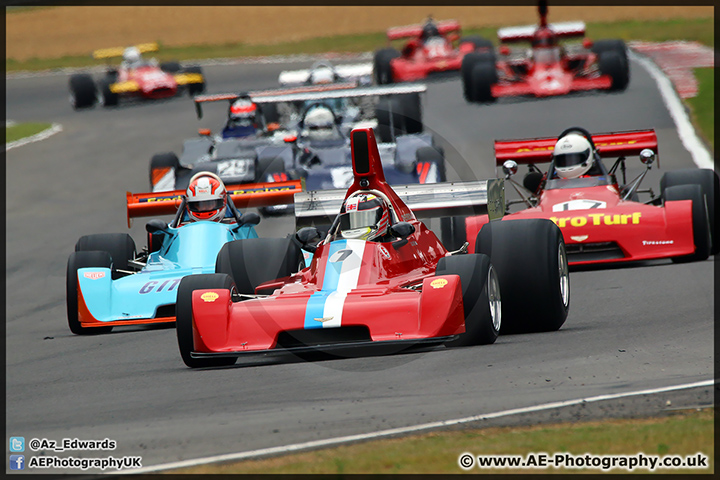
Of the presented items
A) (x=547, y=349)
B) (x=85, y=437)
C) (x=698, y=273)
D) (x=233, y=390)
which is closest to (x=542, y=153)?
(x=698, y=273)

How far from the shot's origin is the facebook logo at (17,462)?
6.98 meters

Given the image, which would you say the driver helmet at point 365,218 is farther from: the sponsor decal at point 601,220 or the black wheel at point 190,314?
the sponsor decal at point 601,220

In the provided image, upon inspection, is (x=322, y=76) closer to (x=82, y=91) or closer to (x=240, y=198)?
(x=240, y=198)

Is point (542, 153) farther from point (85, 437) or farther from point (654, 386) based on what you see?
point (85, 437)

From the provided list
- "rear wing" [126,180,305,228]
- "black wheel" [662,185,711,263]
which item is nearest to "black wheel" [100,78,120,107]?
"rear wing" [126,180,305,228]

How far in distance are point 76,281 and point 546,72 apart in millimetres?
18265

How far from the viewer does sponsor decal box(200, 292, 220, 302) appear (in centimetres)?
921

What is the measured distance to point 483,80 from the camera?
2831 centimetres

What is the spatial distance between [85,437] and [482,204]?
19.4ft

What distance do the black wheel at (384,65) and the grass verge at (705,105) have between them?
28.8 ft

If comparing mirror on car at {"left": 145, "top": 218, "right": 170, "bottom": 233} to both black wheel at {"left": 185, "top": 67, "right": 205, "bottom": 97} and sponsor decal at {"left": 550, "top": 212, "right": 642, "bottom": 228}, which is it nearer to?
sponsor decal at {"left": 550, "top": 212, "right": 642, "bottom": 228}

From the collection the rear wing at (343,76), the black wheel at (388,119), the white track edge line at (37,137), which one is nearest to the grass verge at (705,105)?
the black wheel at (388,119)

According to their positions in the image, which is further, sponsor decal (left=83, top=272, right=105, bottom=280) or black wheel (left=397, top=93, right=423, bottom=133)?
black wheel (left=397, top=93, right=423, bottom=133)

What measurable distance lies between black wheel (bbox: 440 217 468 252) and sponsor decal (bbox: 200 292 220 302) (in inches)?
189
